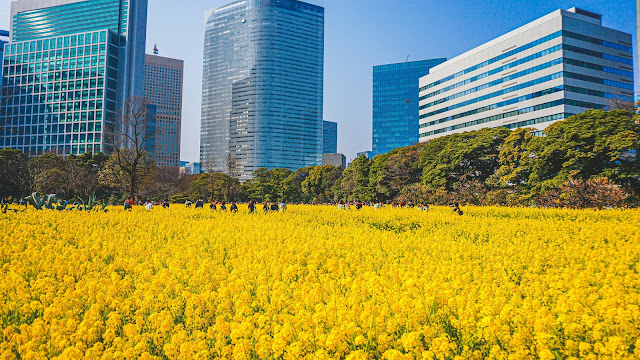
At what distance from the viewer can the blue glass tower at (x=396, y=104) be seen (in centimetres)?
13900

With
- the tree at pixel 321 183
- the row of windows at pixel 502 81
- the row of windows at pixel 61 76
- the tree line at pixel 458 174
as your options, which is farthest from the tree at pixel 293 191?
the row of windows at pixel 61 76

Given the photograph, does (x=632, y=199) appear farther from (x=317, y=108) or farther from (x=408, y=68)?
(x=408, y=68)

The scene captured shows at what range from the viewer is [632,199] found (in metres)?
19.6

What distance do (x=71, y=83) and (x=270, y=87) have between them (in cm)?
6200

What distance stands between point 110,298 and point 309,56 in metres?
143

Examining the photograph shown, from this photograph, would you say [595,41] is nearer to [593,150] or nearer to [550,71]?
[550,71]

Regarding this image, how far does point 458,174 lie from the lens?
103 ft

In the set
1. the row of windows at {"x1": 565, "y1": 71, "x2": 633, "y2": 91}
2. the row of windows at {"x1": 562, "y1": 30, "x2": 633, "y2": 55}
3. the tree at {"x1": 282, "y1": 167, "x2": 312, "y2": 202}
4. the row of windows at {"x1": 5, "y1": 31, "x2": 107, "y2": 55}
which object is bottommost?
the tree at {"x1": 282, "y1": 167, "x2": 312, "y2": 202}

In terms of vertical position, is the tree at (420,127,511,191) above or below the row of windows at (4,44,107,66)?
below

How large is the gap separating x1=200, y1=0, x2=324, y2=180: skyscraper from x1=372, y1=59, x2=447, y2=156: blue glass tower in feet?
80.0

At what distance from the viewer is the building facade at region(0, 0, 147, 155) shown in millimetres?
88000

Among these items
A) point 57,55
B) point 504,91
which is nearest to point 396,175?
point 504,91

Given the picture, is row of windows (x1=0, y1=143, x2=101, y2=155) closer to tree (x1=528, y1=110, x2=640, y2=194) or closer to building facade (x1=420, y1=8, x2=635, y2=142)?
building facade (x1=420, y1=8, x2=635, y2=142)

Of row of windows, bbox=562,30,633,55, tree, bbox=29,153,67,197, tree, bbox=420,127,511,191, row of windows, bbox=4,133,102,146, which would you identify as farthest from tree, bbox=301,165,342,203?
row of windows, bbox=4,133,102,146
